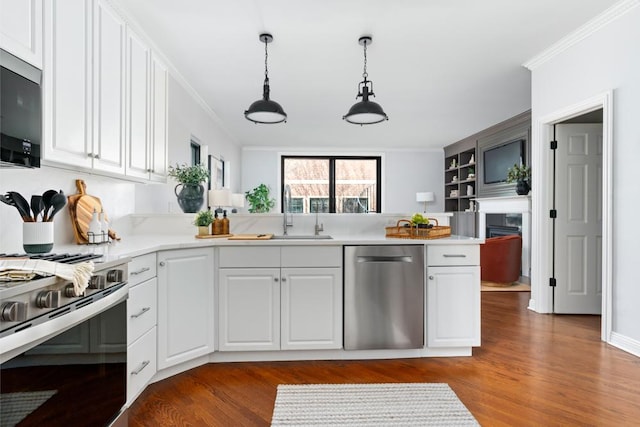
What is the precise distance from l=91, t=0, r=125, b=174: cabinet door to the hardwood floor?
1385mm

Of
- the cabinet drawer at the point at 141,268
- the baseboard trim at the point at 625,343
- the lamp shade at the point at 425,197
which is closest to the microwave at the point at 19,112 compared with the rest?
the cabinet drawer at the point at 141,268

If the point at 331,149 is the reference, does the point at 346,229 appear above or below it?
below

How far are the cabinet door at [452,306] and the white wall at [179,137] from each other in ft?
8.17

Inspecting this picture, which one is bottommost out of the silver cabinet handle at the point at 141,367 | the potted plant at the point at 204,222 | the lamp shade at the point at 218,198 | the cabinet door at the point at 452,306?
the silver cabinet handle at the point at 141,367

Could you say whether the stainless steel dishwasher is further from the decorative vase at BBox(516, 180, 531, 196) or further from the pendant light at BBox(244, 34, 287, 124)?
the decorative vase at BBox(516, 180, 531, 196)

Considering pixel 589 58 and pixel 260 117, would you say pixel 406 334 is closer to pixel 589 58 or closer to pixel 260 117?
pixel 260 117

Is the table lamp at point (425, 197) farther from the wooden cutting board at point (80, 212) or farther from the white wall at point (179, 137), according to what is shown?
the wooden cutting board at point (80, 212)

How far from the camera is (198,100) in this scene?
185 inches

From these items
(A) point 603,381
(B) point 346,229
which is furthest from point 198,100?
(A) point 603,381

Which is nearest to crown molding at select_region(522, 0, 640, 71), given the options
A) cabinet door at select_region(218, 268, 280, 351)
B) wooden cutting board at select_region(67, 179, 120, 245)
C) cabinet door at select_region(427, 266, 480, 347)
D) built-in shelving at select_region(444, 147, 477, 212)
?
cabinet door at select_region(427, 266, 480, 347)

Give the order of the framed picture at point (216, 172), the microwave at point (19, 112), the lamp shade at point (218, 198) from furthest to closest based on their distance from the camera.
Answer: the framed picture at point (216, 172)
the lamp shade at point (218, 198)
the microwave at point (19, 112)

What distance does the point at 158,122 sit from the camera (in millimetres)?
2740

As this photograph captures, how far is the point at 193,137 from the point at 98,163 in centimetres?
271

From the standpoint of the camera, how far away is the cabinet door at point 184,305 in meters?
2.17
